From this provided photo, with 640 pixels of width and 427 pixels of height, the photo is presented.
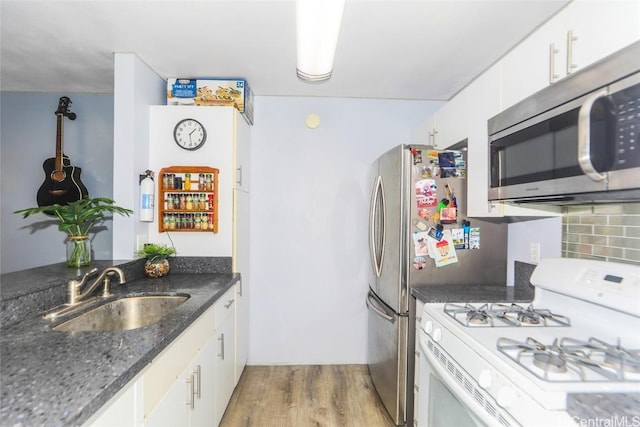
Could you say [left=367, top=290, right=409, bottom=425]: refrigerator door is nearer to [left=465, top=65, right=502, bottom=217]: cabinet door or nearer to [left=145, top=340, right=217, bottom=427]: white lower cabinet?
[left=465, top=65, right=502, bottom=217]: cabinet door

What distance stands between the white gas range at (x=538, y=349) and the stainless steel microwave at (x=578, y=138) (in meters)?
0.40

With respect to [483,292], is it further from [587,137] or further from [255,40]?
[255,40]

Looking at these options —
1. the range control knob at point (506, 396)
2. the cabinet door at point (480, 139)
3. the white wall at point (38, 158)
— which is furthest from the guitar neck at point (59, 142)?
the range control knob at point (506, 396)

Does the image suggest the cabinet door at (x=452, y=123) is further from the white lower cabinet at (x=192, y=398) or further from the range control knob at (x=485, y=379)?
the white lower cabinet at (x=192, y=398)

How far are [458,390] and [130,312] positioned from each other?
1638 millimetres

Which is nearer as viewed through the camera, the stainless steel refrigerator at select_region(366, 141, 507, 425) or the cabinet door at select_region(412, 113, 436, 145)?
the stainless steel refrigerator at select_region(366, 141, 507, 425)

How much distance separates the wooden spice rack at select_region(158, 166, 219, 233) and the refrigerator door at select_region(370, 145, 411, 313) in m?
1.22

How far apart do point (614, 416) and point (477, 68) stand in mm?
2226

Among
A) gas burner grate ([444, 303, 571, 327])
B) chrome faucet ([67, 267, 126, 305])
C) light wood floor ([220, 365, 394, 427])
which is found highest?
chrome faucet ([67, 267, 126, 305])

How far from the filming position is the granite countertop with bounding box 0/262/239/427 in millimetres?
666

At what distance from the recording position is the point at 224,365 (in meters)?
1.92

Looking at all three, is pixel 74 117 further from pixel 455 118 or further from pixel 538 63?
pixel 538 63
